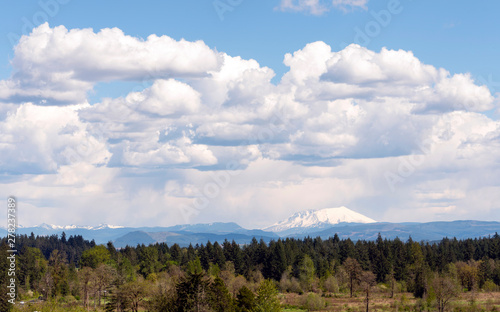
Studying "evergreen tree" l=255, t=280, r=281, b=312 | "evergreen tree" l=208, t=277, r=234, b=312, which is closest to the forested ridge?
"evergreen tree" l=208, t=277, r=234, b=312

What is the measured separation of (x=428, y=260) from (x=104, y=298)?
324 ft

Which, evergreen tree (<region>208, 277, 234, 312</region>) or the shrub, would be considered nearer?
evergreen tree (<region>208, 277, 234, 312</region>)

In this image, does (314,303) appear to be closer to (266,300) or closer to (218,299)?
(266,300)

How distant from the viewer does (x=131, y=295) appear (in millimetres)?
93500

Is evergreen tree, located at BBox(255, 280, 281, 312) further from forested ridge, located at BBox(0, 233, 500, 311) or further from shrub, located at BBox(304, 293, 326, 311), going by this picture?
forested ridge, located at BBox(0, 233, 500, 311)

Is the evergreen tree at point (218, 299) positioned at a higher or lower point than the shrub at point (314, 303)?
higher

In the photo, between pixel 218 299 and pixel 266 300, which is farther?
pixel 266 300

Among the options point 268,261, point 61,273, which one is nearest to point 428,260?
point 268,261

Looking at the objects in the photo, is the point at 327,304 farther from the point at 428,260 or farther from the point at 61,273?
the point at 61,273

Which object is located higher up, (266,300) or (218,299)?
(218,299)

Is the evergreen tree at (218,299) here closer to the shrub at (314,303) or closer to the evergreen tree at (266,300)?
the evergreen tree at (266,300)

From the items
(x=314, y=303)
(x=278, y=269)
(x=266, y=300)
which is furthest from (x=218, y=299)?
(x=278, y=269)

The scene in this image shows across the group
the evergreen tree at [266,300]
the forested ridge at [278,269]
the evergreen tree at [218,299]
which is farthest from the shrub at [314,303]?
the evergreen tree at [218,299]

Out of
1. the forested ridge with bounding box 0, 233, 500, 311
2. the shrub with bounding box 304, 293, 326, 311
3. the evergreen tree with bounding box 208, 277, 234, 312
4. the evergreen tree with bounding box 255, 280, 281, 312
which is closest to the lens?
the evergreen tree with bounding box 208, 277, 234, 312
